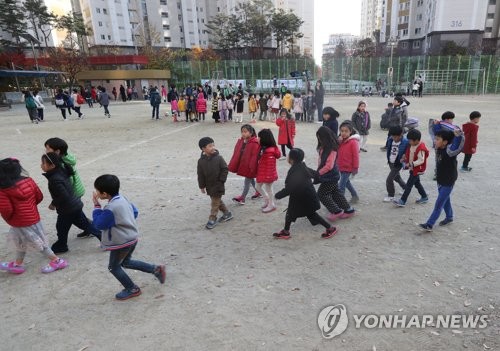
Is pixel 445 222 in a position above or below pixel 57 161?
below

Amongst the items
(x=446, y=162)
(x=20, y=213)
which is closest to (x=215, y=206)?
(x=20, y=213)

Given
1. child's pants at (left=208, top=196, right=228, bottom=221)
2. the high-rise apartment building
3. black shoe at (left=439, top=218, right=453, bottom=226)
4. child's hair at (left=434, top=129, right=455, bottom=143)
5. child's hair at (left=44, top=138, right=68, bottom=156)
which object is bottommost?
black shoe at (left=439, top=218, right=453, bottom=226)

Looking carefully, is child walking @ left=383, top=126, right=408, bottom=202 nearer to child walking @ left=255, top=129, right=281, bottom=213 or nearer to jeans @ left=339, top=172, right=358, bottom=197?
jeans @ left=339, top=172, right=358, bottom=197

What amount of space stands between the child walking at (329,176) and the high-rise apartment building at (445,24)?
158ft

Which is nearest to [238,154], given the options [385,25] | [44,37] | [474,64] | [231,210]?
[231,210]

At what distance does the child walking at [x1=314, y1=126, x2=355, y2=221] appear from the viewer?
4844 millimetres

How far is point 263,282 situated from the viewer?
12.3 ft

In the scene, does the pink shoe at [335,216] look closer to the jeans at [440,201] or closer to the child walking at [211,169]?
the jeans at [440,201]

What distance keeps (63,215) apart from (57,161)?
72 centimetres

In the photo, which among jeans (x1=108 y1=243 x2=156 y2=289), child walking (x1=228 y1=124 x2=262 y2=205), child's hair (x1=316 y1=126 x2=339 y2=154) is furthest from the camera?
child walking (x1=228 y1=124 x2=262 y2=205)

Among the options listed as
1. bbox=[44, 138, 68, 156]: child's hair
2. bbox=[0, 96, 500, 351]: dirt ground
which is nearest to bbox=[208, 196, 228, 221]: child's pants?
bbox=[0, 96, 500, 351]: dirt ground

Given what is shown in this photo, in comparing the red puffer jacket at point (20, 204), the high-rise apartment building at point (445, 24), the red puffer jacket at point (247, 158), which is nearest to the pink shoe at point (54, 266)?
the red puffer jacket at point (20, 204)

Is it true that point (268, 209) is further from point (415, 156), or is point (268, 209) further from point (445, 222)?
point (445, 222)

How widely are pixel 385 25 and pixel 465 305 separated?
83.1 m
